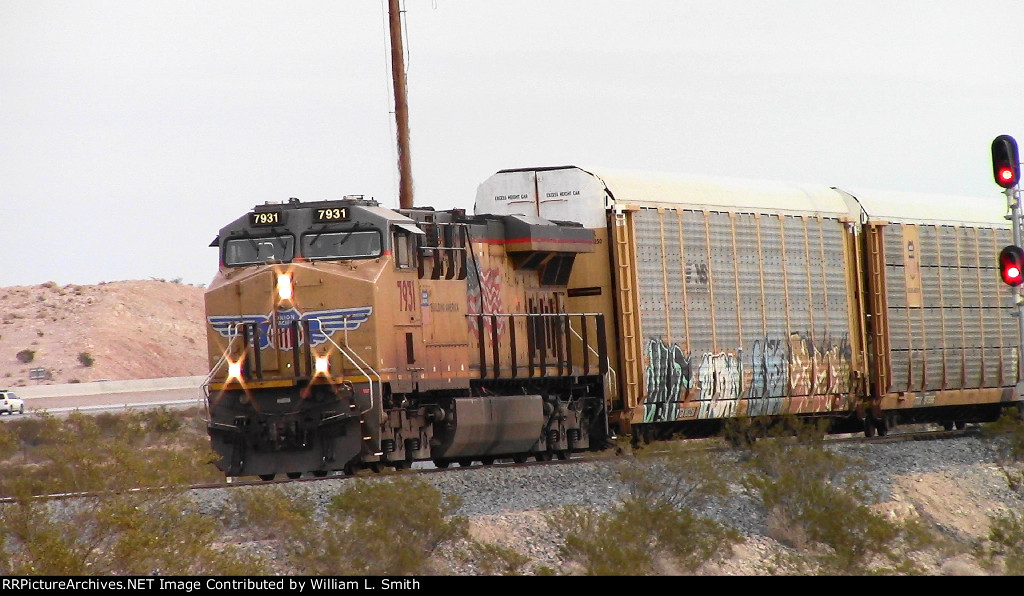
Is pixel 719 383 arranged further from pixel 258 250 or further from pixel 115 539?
pixel 115 539

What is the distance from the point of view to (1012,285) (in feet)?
59.0

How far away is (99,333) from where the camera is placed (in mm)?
88438

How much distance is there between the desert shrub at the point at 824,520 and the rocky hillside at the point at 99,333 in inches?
2747

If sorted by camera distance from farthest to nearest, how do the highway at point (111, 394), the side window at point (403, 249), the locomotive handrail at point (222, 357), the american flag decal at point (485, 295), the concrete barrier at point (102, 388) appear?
the concrete barrier at point (102, 388) < the highway at point (111, 394) < the american flag decal at point (485, 295) < the locomotive handrail at point (222, 357) < the side window at point (403, 249)

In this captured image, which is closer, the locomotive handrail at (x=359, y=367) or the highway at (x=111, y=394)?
the locomotive handrail at (x=359, y=367)

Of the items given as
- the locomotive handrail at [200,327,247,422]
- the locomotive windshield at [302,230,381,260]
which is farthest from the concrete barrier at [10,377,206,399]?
the locomotive windshield at [302,230,381,260]

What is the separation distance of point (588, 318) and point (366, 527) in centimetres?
712

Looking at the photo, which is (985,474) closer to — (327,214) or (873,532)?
(873,532)

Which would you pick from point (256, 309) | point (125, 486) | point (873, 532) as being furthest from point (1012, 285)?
point (125, 486)

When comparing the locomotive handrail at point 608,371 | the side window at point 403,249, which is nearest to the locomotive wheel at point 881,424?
the locomotive handrail at point 608,371

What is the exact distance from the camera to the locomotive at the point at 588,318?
17328 millimetres

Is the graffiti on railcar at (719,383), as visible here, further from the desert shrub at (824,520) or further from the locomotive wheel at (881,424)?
the locomotive wheel at (881,424)
